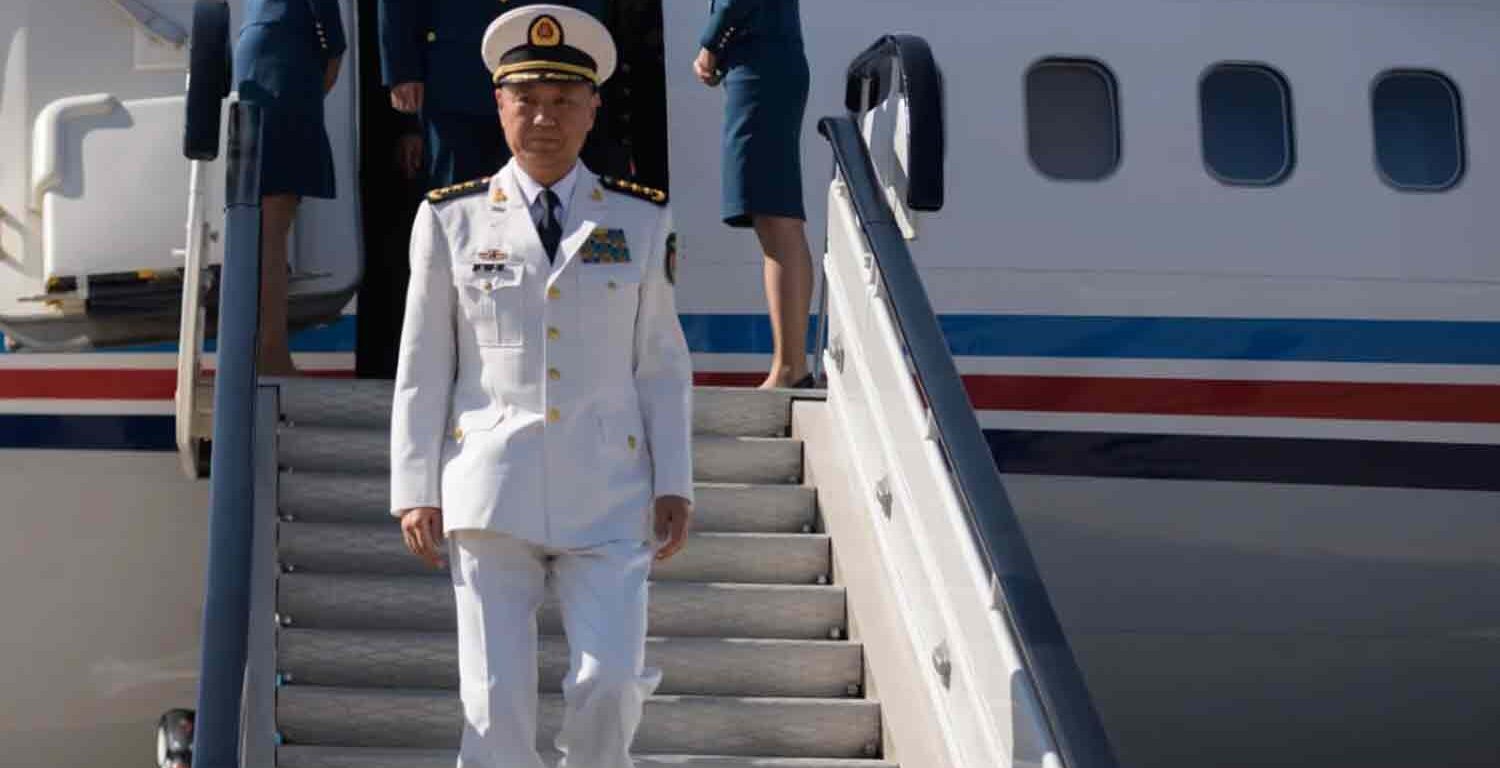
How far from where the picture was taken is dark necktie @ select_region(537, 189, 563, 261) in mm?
3963

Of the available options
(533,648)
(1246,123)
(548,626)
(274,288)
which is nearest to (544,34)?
(533,648)

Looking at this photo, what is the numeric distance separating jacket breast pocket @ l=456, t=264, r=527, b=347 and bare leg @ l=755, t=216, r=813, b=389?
89.1 inches

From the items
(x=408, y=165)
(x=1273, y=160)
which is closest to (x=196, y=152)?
(x=408, y=165)

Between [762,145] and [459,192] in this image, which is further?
[762,145]

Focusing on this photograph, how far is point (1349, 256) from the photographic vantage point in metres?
7.21

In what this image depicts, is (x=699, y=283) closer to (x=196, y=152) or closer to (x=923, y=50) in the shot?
(x=923, y=50)

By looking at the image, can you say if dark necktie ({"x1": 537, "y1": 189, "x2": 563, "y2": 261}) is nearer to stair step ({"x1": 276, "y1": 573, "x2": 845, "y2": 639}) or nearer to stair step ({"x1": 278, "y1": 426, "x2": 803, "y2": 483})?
stair step ({"x1": 276, "y1": 573, "x2": 845, "y2": 639})

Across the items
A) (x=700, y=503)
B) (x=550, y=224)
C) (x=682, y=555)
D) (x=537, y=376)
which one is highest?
(x=550, y=224)

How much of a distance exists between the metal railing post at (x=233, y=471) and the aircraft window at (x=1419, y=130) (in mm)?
4083

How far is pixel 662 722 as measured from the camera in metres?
4.95

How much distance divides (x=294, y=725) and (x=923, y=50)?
7.58 feet

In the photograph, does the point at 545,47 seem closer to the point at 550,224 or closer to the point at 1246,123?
the point at 550,224

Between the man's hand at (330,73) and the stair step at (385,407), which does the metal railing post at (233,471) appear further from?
the man's hand at (330,73)

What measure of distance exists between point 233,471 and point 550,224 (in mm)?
1032
